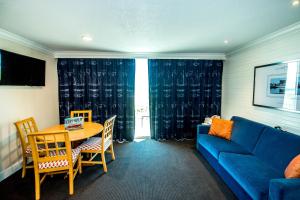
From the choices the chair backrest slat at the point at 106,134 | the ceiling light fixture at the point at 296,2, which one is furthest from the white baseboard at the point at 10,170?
the ceiling light fixture at the point at 296,2

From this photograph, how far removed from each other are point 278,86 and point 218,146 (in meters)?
1.34

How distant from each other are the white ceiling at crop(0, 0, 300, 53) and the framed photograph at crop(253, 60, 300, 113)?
585 mm

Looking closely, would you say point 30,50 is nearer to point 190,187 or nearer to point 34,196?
point 34,196

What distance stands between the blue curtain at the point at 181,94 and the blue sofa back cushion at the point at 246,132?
114 cm

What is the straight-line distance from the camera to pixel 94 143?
9.40ft

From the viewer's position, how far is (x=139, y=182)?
2471mm

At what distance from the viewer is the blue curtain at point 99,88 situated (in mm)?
3998

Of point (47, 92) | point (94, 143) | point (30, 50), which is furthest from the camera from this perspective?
point (47, 92)

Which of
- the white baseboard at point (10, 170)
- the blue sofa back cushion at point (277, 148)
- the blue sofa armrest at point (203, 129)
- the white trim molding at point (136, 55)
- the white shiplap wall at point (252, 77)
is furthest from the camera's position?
the white trim molding at point (136, 55)

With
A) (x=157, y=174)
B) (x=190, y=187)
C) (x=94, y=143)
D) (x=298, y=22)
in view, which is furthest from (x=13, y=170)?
(x=298, y=22)

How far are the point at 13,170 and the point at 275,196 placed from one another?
363 cm

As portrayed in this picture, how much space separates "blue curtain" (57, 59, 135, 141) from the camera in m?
4.00

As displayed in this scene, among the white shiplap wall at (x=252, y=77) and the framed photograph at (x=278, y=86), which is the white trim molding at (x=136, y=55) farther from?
the framed photograph at (x=278, y=86)

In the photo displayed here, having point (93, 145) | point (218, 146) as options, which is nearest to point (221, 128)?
point (218, 146)
